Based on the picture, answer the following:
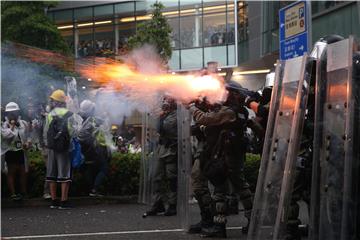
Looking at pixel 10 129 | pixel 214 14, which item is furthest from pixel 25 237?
pixel 214 14

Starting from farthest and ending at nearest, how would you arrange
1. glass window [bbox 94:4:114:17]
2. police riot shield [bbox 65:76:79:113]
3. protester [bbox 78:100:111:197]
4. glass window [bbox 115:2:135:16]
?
glass window [bbox 94:4:114:17], glass window [bbox 115:2:135:16], protester [bbox 78:100:111:197], police riot shield [bbox 65:76:79:113]

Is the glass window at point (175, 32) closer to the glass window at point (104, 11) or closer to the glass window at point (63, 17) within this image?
the glass window at point (104, 11)

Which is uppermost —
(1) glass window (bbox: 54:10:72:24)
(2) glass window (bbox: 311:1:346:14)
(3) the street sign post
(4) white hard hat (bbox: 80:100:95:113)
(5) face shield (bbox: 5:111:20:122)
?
(1) glass window (bbox: 54:10:72:24)

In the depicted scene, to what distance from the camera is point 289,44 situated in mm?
9219

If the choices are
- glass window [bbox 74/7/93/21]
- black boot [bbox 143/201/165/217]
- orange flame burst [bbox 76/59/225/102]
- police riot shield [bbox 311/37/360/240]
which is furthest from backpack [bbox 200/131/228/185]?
glass window [bbox 74/7/93/21]

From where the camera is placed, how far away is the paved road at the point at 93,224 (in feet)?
21.6

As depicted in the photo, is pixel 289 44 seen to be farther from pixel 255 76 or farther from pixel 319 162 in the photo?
pixel 255 76

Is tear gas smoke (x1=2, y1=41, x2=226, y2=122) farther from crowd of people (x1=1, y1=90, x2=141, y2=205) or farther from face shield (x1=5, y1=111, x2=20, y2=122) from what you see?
face shield (x1=5, y1=111, x2=20, y2=122)

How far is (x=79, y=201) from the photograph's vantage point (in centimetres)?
969

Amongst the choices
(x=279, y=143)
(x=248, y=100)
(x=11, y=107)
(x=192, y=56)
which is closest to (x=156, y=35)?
(x=11, y=107)

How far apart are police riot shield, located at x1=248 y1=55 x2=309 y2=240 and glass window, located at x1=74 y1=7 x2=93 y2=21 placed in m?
30.0

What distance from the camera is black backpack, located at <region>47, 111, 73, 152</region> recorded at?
29.0ft

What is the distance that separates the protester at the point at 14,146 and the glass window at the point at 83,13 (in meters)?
25.1

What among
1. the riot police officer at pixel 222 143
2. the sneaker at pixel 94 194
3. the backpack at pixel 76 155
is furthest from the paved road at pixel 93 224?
the backpack at pixel 76 155
